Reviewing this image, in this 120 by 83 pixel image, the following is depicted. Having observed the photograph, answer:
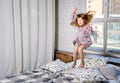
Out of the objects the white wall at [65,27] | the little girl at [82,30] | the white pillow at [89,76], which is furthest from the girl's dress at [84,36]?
the white wall at [65,27]

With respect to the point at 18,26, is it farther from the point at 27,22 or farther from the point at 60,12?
the point at 60,12

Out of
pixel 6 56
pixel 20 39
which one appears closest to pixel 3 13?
pixel 20 39

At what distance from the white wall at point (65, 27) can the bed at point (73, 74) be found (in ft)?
2.30

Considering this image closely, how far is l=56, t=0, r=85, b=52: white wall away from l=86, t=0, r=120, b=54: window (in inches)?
15.2

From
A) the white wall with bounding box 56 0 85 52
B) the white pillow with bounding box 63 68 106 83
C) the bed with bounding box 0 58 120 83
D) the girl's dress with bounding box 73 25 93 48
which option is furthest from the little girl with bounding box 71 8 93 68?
the white wall with bounding box 56 0 85 52

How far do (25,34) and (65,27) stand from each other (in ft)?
2.51

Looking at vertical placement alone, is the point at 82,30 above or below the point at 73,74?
above

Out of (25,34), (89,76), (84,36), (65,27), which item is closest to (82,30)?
(84,36)

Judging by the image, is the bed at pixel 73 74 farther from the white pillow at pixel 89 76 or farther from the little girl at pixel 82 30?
the little girl at pixel 82 30

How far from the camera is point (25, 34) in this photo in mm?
3154

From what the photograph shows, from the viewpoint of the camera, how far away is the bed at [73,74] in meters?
2.12

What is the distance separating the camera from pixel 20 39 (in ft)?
10.1

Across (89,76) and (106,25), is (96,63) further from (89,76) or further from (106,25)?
(106,25)

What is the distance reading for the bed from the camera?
212 centimetres
